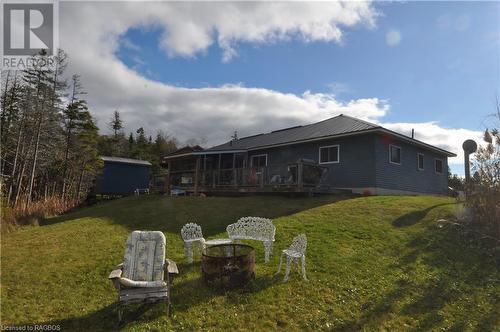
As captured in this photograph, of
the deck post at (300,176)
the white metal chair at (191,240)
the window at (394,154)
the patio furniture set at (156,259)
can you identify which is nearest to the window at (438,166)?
the window at (394,154)

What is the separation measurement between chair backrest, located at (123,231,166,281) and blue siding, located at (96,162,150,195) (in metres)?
25.7

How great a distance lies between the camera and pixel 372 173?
16.9 m

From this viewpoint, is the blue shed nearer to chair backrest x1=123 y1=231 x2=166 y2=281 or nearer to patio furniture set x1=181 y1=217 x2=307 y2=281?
patio furniture set x1=181 y1=217 x2=307 y2=281

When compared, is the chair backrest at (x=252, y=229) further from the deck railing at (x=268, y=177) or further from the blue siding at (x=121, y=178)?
the blue siding at (x=121, y=178)

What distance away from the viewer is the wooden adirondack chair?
5074mm

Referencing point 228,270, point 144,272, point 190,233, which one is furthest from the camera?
point 190,233

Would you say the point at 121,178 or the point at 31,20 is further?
the point at 121,178

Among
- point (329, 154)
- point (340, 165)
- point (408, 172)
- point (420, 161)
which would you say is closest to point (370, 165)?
point (340, 165)

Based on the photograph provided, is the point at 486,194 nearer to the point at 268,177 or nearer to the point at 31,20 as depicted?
the point at 268,177

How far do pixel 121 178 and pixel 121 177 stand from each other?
97 millimetres

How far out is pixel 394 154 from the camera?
1838 cm

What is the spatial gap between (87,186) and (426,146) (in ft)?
80.5

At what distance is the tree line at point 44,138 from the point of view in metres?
16.8

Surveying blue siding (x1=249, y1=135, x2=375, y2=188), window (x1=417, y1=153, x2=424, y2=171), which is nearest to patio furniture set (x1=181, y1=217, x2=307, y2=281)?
blue siding (x1=249, y1=135, x2=375, y2=188)
